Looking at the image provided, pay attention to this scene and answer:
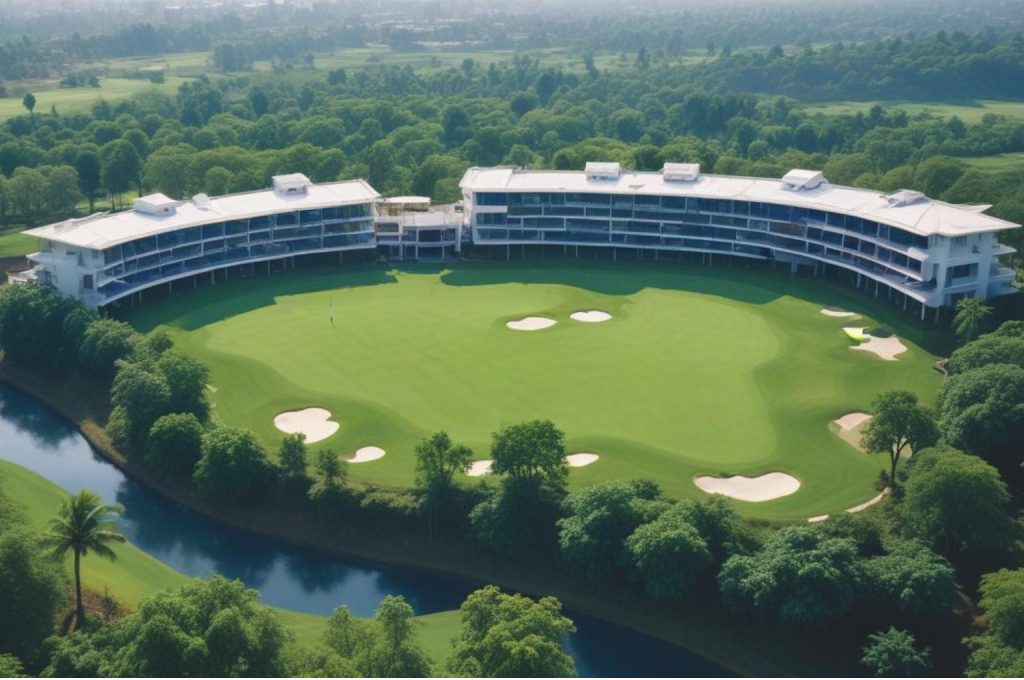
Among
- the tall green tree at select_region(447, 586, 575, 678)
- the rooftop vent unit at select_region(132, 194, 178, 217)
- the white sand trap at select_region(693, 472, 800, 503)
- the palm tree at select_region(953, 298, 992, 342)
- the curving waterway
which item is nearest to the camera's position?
the tall green tree at select_region(447, 586, 575, 678)

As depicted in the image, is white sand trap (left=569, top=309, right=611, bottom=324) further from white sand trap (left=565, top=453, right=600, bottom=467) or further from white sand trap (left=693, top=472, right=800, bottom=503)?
white sand trap (left=693, top=472, right=800, bottom=503)

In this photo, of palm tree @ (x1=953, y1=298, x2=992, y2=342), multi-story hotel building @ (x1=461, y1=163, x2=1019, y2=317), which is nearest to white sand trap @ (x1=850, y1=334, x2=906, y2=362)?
multi-story hotel building @ (x1=461, y1=163, x2=1019, y2=317)

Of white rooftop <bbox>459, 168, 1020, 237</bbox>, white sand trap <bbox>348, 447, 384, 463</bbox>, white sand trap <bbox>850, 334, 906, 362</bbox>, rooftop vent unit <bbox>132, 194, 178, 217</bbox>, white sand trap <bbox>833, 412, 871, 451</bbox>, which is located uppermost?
white rooftop <bbox>459, 168, 1020, 237</bbox>

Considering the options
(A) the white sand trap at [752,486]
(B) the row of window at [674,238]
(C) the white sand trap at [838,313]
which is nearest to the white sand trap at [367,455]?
(A) the white sand trap at [752,486]

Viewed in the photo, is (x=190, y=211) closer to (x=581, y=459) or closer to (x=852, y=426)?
(x=581, y=459)

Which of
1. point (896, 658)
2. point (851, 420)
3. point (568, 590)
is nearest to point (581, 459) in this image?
point (568, 590)

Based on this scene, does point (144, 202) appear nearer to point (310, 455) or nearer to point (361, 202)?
point (361, 202)

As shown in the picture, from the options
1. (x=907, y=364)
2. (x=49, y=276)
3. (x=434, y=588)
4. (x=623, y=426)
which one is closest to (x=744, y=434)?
(x=623, y=426)
